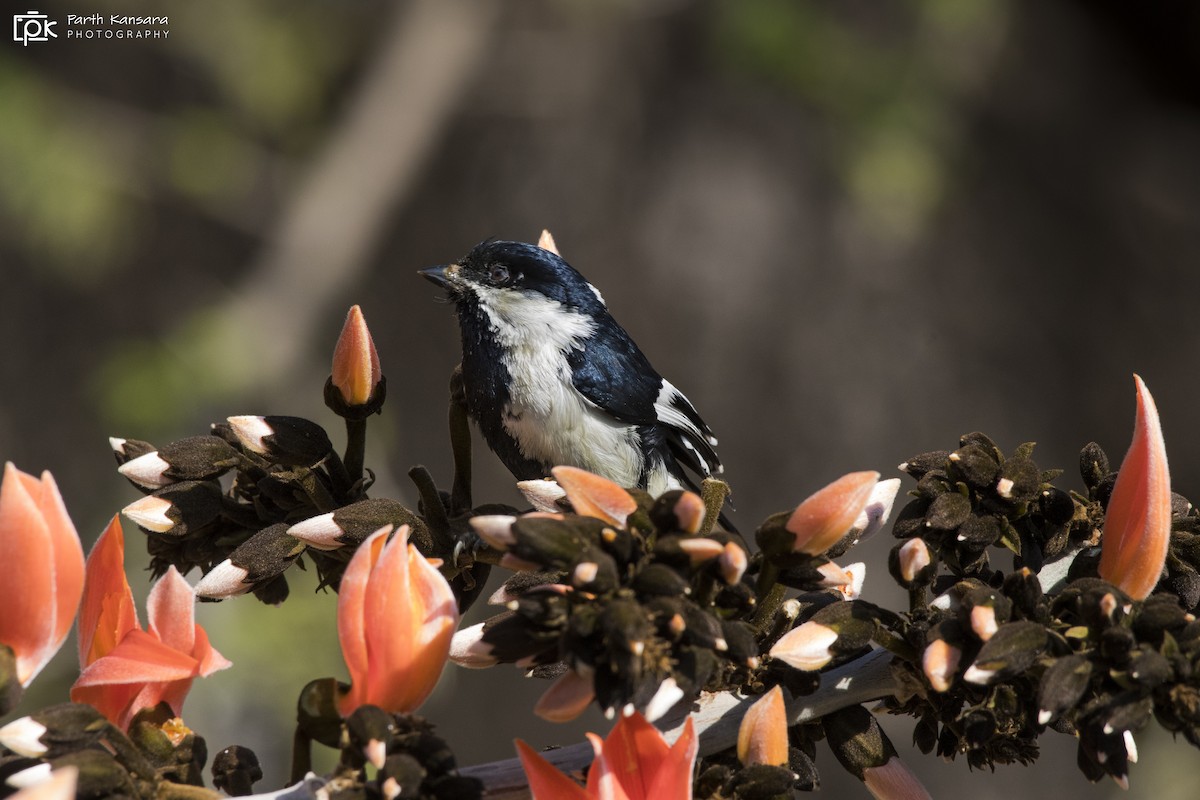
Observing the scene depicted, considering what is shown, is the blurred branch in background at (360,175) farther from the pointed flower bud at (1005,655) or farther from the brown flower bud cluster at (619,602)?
the pointed flower bud at (1005,655)

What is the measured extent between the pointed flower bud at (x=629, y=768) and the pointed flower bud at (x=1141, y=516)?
0.30 m

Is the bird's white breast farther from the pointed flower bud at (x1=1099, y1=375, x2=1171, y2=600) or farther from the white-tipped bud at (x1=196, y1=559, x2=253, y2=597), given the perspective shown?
the pointed flower bud at (x1=1099, y1=375, x2=1171, y2=600)

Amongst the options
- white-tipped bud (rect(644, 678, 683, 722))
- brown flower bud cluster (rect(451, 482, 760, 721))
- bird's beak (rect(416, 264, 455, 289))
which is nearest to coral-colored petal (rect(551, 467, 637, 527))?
brown flower bud cluster (rect(451, 482, 760, 721))

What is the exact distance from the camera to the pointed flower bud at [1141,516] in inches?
27.0

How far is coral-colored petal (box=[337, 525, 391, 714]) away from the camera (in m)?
0.65

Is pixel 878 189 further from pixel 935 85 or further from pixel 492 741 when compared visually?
pixel 492 741

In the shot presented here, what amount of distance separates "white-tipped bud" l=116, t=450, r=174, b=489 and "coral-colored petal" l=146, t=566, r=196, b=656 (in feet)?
0.53

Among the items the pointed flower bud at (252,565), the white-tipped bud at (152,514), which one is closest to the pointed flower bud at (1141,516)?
the pointed flower bud at (252,565)

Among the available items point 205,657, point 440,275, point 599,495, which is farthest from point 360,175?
point 599,495

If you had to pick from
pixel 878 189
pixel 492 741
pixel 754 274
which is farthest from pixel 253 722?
pixel 878 189

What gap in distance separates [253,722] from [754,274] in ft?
6.63

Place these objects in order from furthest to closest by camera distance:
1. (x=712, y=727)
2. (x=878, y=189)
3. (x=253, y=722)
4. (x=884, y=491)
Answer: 1. (x=878, y=189)
2. (x=253, y=722)
3. (x=884, y=491)
4. (x=712, y=727)

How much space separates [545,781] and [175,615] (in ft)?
0.93

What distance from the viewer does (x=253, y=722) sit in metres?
2.81
